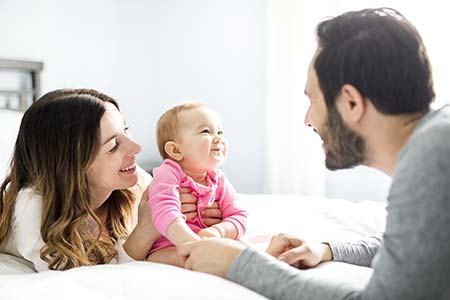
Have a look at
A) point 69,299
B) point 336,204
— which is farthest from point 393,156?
point 336,204

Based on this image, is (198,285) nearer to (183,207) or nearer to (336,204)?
(183,207)

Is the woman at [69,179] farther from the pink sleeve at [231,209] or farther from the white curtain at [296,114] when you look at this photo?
the white curtain at [296,114]

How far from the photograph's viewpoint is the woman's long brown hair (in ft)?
4.91

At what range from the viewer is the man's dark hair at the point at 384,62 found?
1052mm

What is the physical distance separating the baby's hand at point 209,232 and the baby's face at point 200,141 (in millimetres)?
195

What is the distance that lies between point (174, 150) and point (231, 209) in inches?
8.8

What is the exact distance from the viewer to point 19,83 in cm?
297

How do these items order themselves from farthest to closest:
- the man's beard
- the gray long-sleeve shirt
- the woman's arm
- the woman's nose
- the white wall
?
1. the white wall
2. the woman's nose
3. the woman's arm
4. the man's beard
5. the gray long-sleeve shirt

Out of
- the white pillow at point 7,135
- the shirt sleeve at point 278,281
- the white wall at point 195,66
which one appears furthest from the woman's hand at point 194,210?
the white wall at point 195,66

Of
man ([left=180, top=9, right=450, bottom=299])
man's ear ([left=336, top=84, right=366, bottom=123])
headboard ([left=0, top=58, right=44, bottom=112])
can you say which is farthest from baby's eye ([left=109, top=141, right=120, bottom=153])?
headboard ([left=0, top=58, right=44, bottom=112])

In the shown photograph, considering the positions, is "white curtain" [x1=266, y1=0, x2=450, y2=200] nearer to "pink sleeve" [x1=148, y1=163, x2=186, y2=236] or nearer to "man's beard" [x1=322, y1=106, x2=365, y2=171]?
"pink sleeve" [x1=148, y1=163, x2=186, y2=236]

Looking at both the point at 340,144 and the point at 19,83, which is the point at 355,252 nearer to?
the point at 340,144

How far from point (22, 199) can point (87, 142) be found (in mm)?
212

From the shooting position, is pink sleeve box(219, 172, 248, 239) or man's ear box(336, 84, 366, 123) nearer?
man's ear box(336, 84, 366, 123)
